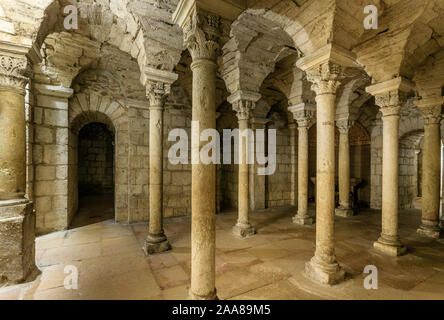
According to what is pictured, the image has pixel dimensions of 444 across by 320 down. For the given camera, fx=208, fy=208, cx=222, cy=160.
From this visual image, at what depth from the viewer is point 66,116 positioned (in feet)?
16.8

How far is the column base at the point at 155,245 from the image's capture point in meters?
3.76

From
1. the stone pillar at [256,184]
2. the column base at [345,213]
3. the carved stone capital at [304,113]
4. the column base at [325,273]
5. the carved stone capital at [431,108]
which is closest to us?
the column base at [325,273]

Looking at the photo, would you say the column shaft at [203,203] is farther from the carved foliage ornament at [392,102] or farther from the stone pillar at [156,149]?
the carved foliage ornament at [392,102]

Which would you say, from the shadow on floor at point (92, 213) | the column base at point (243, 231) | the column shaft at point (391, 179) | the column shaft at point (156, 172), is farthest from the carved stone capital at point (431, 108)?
the shadow on floor at point (92, 213)

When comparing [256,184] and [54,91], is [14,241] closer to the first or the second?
[54,91]

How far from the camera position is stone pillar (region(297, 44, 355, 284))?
2.93 m

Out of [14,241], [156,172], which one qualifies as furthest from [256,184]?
[14,241]

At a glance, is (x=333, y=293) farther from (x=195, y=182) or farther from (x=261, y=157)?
(x=261, y=157)

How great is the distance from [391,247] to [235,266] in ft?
9.74

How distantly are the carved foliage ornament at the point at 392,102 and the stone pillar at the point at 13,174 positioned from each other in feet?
19.0

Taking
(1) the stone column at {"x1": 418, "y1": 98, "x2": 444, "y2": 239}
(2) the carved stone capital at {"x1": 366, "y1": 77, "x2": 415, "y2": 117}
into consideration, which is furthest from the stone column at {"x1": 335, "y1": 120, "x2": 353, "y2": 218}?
(2) the carved stone capital at {"x1": 366, "y1": 77, "x2": 415, "y2": 117}

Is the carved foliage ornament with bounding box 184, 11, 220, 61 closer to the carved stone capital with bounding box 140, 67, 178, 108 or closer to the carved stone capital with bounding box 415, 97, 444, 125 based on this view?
the carved stone capital with bounding box 140, 67, 178, 108

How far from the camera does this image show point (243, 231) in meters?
4.72

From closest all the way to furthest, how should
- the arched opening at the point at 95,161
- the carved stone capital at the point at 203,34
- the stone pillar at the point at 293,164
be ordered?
the carved stone capital at the point at 203,34 → the stone pillar at the point at 293,164 → the arched opening at the point at 95,161
